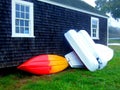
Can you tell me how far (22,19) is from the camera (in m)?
13.0

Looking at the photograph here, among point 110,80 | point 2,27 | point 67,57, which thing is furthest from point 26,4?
point 110,80

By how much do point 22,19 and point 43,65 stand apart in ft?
7.77

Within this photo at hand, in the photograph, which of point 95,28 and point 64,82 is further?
point 95,28

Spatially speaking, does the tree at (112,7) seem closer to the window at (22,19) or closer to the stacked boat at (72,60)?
the stacked boat at (72,60)

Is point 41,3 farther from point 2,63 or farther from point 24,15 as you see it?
point 2,63

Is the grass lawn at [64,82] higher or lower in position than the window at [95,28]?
lower

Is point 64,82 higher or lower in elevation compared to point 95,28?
lower

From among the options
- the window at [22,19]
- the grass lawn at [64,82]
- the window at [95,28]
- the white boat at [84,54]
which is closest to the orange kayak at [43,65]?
the grass lawn at [64,82]

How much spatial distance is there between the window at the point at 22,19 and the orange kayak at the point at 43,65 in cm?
128

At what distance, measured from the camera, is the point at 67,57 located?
15.3m

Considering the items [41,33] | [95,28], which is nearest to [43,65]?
[41,33]

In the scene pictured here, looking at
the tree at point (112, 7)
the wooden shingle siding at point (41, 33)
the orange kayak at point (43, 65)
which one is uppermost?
the tree at point (112, 7)

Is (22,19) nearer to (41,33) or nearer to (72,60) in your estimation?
(41,33)

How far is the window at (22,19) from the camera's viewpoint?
1241 cm
